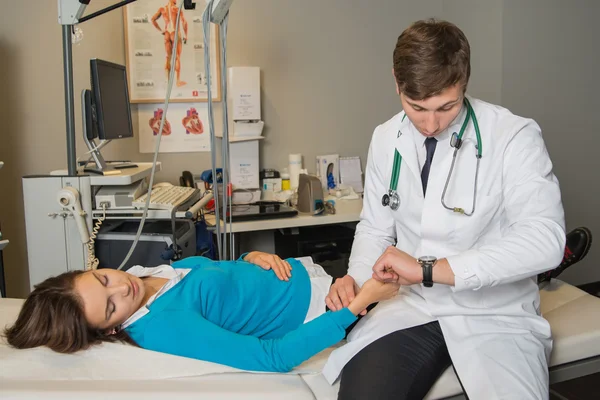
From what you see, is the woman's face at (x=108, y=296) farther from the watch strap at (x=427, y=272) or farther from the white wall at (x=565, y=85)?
the white wall at (x=565, y=85)

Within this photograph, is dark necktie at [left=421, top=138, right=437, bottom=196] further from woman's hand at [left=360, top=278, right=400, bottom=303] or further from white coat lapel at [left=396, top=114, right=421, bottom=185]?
woman's hand at [left=360, top=278, right=400, bottom=303]

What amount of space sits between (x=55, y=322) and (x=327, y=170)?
78.4 inches

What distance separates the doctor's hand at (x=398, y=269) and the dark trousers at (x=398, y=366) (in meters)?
0.15

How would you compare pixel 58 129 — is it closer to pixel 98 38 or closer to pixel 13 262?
pixel 98 38

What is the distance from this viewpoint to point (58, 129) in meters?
2.75

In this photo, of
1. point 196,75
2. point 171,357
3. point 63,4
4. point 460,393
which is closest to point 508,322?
point 460,393

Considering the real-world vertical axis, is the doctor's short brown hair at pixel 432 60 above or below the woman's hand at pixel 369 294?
above

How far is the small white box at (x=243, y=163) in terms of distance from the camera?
2.91 meters

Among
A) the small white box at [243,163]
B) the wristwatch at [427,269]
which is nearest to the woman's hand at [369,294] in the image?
the wristwatch at [427,269]

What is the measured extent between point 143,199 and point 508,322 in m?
1.31

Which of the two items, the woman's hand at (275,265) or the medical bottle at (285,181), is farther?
the medical bottle at (285,181)

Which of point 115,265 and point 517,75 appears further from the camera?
point 517,75

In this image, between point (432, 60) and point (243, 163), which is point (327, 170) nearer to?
point (243, 163)

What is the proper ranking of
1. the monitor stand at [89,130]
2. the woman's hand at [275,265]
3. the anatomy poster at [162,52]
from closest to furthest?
the woman's hand at [275,265] < the monitor stand at [89,130] < the anatomy poster at [162,52]
